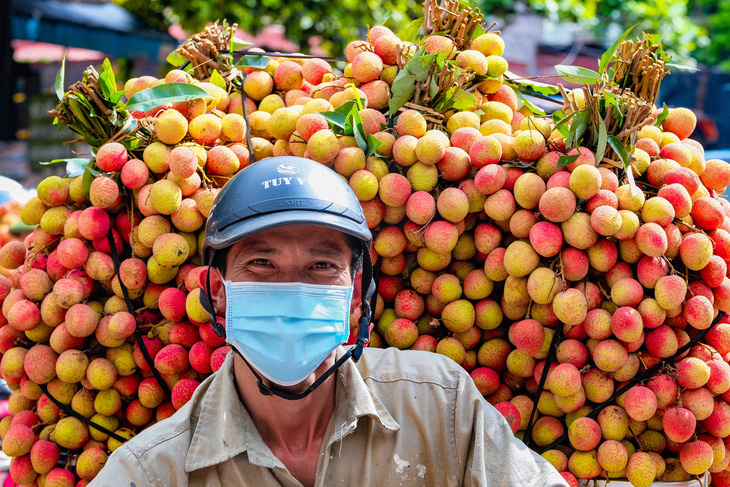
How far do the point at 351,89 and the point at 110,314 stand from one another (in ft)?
3.54

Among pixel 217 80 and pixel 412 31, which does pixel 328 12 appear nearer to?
pixel 412 31

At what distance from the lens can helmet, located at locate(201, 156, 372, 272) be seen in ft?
5.09

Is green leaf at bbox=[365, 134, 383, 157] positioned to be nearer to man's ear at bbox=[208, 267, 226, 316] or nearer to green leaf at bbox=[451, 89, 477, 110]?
green leaf at bbox=[451, 89, 477, 110]

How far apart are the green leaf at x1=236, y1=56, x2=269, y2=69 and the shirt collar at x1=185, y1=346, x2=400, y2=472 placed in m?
1.29

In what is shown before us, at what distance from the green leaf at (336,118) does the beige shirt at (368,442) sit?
746mm

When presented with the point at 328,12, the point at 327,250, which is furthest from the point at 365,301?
the point at 328,12

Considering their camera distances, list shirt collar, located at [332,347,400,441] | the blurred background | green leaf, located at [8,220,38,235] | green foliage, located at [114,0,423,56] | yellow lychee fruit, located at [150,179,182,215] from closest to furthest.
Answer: shirt collar, located at [332,347,400,441] < yellow lychee fruit, located at [150,179,182,215] < green leaf, located at [8,220,38,235] < the blurred background < green foliage, located at [114,0,423,56]

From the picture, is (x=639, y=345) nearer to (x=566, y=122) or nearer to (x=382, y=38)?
(x=566, y=122)

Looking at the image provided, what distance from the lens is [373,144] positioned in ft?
6.49

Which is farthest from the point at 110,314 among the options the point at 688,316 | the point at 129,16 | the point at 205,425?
the point at 129,16

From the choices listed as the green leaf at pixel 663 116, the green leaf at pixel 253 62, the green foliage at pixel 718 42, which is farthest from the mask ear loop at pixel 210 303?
the green foliage at pixel 718 42

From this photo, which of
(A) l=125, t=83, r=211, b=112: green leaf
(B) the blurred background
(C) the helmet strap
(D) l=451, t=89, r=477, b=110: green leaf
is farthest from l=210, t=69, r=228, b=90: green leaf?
(B) the blurred background

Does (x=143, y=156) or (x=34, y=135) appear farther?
(x=34, y=135)

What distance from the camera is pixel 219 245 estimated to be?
1.58m
